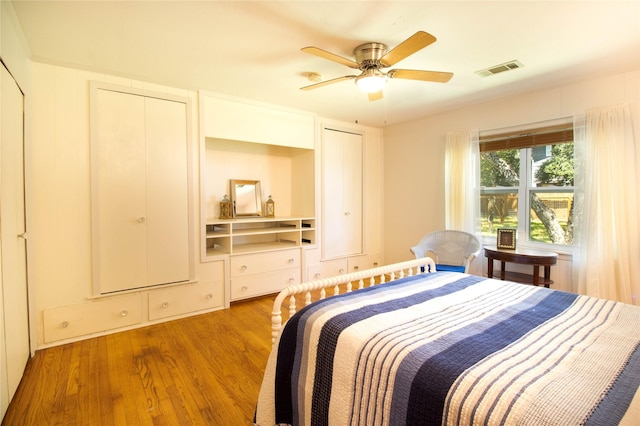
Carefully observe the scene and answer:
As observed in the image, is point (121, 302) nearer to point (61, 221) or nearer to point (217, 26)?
point (61, 221)

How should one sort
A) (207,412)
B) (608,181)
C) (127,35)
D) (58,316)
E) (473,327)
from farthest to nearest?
(608,181), (58,316), (127,35), (207,412), (473,327)

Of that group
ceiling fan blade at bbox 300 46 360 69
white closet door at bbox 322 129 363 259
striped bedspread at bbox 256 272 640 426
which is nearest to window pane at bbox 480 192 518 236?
white closet door at bbox 322 129 363 259

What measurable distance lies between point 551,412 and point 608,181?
2.77 meters

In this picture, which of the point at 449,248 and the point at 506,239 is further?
the point at 449,248

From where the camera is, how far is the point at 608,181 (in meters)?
2.65

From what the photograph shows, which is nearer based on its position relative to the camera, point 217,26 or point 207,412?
point 207,412

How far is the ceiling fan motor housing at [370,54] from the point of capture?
6.97ft

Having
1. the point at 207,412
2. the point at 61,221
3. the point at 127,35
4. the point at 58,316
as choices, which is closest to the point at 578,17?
the point at 127,35

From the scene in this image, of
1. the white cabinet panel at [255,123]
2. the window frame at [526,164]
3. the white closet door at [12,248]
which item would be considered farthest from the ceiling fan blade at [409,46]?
the white closet door at [12,248]

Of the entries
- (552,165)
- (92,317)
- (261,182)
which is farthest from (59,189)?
(552,165)

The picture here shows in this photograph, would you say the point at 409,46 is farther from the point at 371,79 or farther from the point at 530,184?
the point at 530,184

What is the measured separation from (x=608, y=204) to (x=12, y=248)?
4.45 metres

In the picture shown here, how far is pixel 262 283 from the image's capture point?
3.56 meters

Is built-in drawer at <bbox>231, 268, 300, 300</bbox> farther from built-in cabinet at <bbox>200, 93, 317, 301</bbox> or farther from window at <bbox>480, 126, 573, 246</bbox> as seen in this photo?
window at <bbox>480, 126, 573, 246</bbox>
